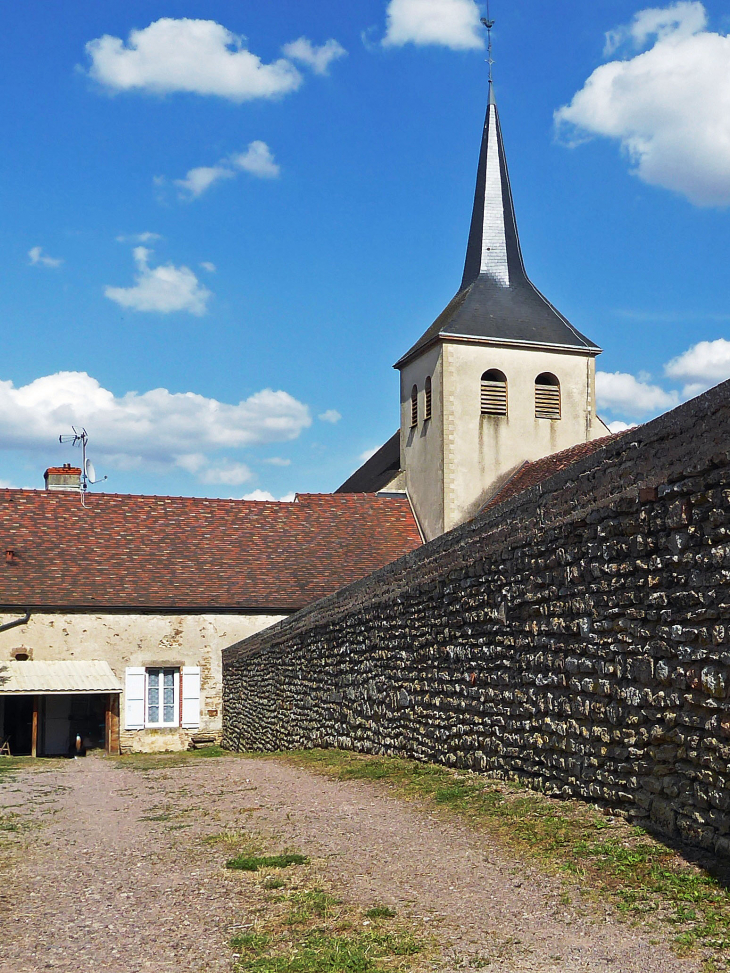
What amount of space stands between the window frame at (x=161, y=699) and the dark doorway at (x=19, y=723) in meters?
2.37

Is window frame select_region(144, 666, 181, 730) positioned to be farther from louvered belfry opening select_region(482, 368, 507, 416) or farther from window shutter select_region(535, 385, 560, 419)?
window shutter select_region(535, 385, 560, 419)

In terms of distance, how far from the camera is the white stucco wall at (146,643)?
778 inches

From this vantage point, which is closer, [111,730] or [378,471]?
[111,730]

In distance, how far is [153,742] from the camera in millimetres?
20188

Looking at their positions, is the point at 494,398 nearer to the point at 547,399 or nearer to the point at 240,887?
the point at 547,399

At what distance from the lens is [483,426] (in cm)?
2369

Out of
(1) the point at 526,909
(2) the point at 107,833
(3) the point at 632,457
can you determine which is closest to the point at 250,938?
(1) the point at 526,909

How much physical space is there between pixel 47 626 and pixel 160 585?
8.11ft

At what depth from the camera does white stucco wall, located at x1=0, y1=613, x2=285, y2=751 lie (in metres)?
19.8

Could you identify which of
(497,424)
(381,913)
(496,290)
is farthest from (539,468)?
(381,913)

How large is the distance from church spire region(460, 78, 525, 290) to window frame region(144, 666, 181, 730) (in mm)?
12910

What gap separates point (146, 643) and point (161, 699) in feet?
4.09

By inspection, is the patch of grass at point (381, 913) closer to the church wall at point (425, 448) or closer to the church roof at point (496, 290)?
the church wall at point (425, 448)

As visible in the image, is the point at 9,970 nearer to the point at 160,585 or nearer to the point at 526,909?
the point at 526,909
